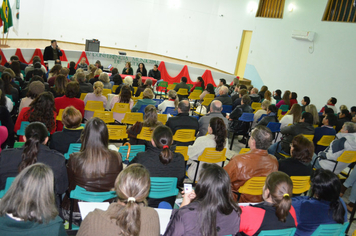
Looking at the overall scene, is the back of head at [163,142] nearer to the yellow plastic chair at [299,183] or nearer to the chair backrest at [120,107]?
the yellow plastic chair at [299,183]

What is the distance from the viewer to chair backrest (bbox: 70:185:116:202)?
8.67 feet

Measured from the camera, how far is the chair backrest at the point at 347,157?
4.74m

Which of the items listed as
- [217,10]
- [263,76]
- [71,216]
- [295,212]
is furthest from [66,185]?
[217,10]

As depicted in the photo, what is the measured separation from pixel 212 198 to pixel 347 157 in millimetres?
3645

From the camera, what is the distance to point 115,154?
9.61 feet

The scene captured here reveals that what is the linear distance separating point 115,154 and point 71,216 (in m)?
0.70

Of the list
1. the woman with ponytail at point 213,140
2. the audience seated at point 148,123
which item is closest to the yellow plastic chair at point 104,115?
the audience seated at point 148,123

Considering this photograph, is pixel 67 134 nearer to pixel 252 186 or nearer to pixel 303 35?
pixel 252 186

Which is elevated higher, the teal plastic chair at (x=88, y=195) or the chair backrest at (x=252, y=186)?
the chair backrest at (x=252, y=186)

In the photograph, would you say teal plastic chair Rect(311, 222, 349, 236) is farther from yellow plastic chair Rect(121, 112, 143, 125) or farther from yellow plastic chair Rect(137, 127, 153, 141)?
yellow plastic chair Rect(121, 112, 143, 125)

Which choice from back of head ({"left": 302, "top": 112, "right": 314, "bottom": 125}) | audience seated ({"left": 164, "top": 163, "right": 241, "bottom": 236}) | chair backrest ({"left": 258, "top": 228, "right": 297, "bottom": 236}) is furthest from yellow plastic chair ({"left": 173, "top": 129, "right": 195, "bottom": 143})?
chair backrest ({"left": 258, "top": 228, "right": 297, "bottom": 236})

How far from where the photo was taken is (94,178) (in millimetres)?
2793

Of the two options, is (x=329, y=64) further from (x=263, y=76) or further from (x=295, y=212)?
(x=295, y=212)

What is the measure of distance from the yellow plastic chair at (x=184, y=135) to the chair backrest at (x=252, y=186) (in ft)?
5.23
